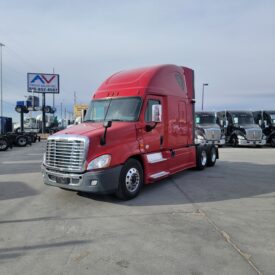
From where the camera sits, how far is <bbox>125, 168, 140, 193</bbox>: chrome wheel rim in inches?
276

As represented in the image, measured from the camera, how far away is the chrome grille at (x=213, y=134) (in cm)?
2114

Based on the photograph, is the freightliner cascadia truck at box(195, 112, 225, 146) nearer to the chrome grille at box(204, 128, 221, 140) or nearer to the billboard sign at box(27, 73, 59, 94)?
the chrome grille at box(204, 128, 221, 140)

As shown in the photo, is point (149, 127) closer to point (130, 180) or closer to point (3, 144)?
point (130, 180)

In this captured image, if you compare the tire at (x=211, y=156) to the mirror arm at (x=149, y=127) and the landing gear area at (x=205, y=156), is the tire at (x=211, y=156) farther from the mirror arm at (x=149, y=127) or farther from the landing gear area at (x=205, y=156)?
the mirror arm at (x=149, y=127)

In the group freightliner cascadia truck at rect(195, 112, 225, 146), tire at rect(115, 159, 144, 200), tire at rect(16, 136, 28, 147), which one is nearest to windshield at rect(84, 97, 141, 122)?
tire at rect(115, 159, 144, 200)

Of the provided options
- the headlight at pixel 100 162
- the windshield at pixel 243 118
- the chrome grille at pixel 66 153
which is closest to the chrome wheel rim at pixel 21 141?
the windshield at pixel 243 118

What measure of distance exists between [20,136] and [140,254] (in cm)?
2187

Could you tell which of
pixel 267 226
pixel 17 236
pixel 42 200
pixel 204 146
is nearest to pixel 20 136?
pixel 204 146

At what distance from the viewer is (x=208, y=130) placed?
69.6 ft

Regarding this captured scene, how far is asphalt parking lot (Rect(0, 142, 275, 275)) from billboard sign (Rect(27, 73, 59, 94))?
119 feet

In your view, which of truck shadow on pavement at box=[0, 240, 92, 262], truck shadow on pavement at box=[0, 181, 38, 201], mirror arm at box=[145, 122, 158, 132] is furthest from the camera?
mirror arm at box=[145, 122, 158, 132]

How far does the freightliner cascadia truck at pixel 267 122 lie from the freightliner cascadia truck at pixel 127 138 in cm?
1525

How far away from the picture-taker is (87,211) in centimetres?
616

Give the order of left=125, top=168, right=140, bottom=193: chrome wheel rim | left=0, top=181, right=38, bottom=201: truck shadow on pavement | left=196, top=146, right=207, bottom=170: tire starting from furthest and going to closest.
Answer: left=196, top=146, right=207, bottom=170: tire, left=0, top=181, right=38, bottom=201: truck shadow on pavement, left=125, top=168, right=140, bottom=193: chrome wheel rim
